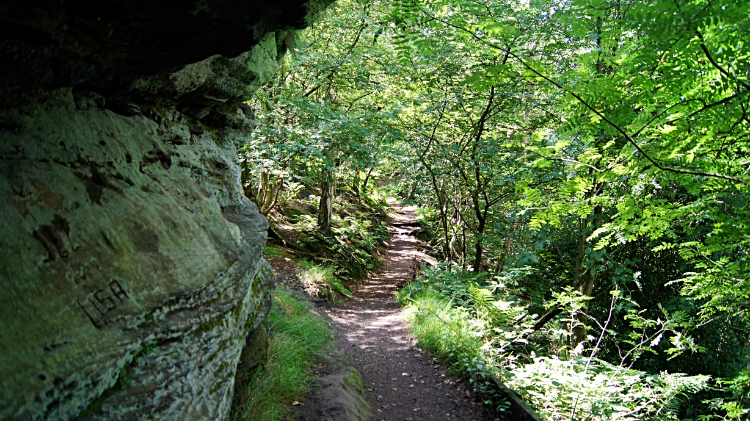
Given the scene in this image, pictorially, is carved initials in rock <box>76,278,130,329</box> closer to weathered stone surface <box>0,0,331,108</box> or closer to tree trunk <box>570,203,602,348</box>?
weathered stone surface <box>0,0,331,108</box>

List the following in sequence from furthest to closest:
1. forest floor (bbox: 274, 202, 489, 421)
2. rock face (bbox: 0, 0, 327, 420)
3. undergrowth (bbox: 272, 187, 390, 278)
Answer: undergrowth (bbox: 272, 187, 390, 278) → forest floor (bbox: 274, 202, 489, 421) → rock face (bbox: 0, 0, 327, 420)

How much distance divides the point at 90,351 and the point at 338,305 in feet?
27.9

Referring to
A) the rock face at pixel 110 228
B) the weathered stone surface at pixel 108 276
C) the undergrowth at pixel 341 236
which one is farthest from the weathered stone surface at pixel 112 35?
the undergrowth at pixel 341 236

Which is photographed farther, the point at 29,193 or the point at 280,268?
the point at 280,268

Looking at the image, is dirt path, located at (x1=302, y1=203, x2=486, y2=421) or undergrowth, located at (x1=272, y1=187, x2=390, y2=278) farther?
undergrowth, located at (x1=272, y1=187, x2=390, y2=278)

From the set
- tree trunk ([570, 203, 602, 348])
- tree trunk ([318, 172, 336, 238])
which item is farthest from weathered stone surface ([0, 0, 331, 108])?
tree trunk ([318, 172, 336, 238])

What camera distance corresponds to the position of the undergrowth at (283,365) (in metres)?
3.83

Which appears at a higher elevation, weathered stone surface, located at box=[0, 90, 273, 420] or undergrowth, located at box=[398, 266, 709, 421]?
weathered stone surface, located at box=[0, 90, 273, 420]

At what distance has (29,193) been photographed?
80.4 inches

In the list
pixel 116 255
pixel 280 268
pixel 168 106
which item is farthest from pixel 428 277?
pixel 116 255

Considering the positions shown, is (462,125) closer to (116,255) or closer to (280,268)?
(280,268)

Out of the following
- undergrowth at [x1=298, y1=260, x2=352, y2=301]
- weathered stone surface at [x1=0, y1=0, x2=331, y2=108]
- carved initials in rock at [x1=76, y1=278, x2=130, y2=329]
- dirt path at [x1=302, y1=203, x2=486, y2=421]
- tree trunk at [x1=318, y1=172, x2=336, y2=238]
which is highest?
weathered stone surface at [x1=0, y1=0, x2=331, y2=108]

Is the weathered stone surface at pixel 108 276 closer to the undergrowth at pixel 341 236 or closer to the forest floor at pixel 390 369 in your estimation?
the forest floor at pixel 390 369

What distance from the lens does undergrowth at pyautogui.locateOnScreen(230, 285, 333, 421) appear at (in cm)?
383
